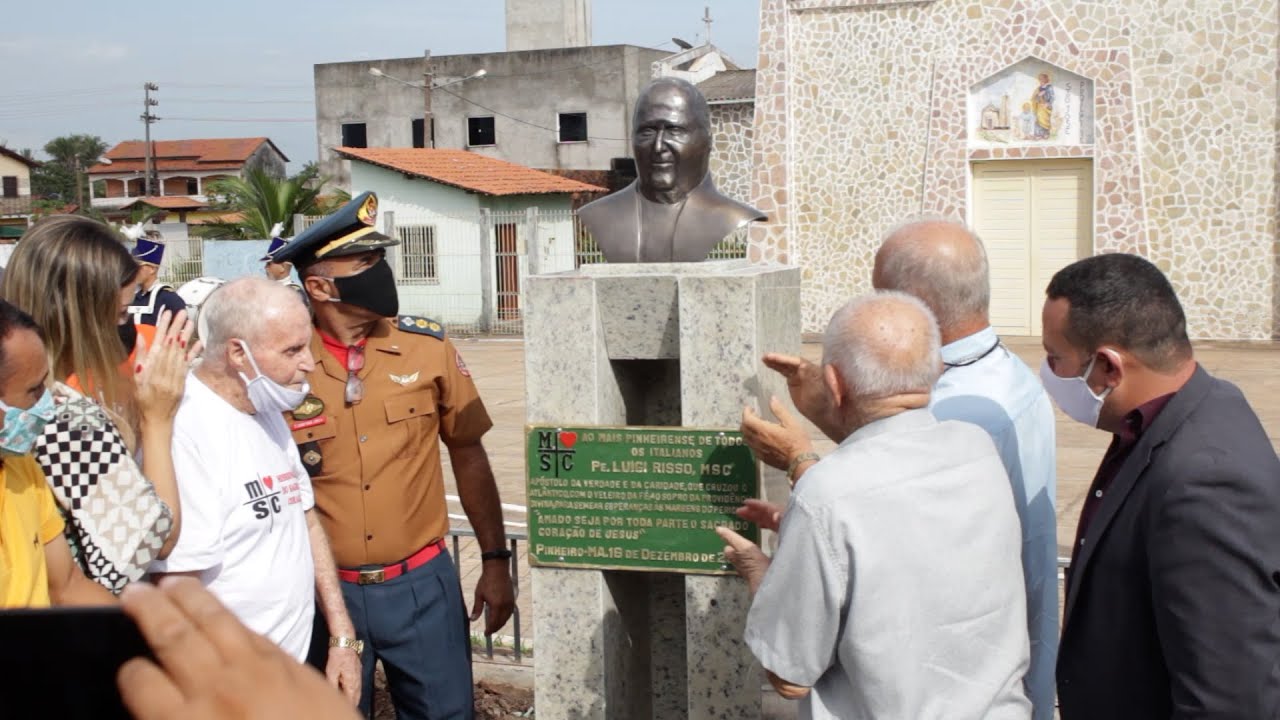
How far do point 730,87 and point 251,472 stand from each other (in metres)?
21.3

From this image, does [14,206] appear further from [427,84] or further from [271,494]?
[271,494]

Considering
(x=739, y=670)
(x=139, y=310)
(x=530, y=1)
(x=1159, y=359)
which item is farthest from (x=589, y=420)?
(x=530, y=1)

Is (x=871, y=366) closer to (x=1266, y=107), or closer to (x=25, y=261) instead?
(x=25, y=261)

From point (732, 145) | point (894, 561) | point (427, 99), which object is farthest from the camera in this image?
point (427, 99)

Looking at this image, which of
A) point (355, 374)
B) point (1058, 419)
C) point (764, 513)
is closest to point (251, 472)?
point (355, 374)

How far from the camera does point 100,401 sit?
10.00 ft

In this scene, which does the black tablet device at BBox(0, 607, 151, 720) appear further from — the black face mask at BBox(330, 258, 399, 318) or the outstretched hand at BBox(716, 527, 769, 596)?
the black face mask at BBox(330, 258, 399, 318)

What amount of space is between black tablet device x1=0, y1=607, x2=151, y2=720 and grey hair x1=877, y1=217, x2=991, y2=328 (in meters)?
2.53

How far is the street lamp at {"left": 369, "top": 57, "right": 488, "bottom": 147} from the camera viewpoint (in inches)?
1265

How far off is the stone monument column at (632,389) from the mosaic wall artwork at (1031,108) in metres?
15.3

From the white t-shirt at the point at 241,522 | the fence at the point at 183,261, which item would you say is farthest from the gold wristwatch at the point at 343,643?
the fence at the point at 183,261

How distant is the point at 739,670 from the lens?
371 cm

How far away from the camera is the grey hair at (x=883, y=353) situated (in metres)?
2.48

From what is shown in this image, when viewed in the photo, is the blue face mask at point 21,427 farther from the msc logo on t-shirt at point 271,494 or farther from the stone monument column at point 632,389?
the stone monument column at point 632,389
